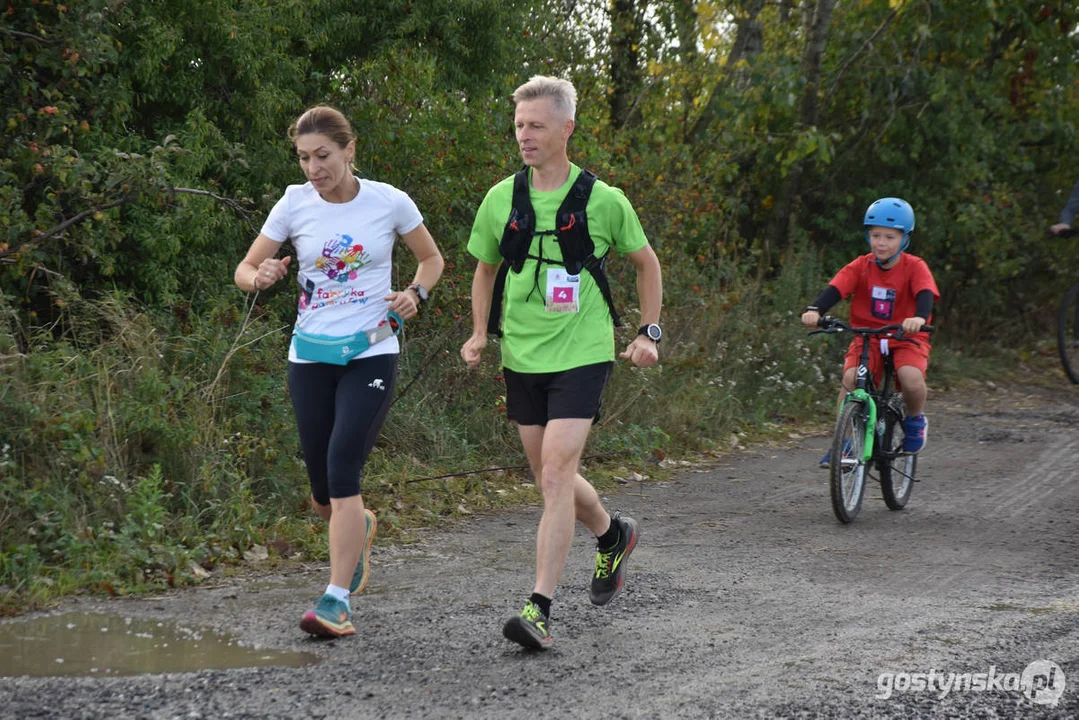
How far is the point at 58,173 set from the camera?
728 centimetres

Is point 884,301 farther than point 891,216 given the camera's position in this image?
Yes

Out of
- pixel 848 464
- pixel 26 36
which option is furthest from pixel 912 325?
pixel 26 36

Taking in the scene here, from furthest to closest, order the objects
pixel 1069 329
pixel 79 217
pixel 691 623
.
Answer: pixel 1069 329 < pixel 79 217 < pixel 691 623

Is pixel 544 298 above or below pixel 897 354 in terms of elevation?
above

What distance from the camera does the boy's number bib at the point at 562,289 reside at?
16.8 ft

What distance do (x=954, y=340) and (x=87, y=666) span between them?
15505 millimetres

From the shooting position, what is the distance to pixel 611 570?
5594 mm

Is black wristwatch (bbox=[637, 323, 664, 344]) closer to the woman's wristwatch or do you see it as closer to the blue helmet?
the woman's wristwatch

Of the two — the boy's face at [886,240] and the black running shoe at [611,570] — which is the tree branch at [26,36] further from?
the boy's face at [886,240]

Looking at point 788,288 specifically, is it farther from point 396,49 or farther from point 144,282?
point 144,282

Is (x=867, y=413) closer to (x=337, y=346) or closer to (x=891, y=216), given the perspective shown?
(x=891, y=216)

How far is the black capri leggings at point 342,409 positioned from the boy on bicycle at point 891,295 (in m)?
3.79

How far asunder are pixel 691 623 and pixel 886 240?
3735 mm

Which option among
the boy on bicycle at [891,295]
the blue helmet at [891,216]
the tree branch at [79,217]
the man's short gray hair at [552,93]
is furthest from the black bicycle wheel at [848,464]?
the tree branch at [79,217]
